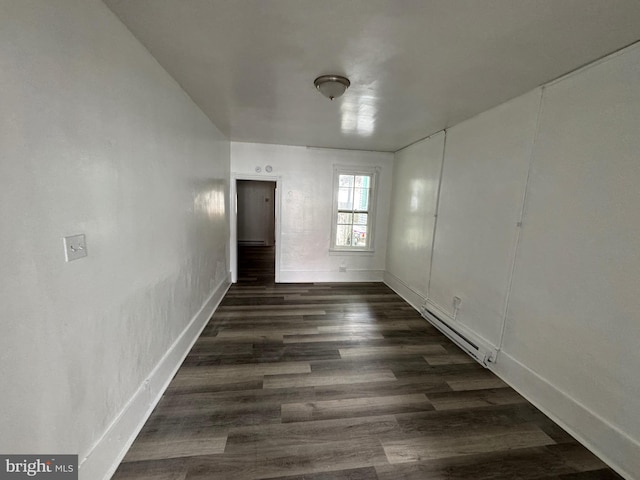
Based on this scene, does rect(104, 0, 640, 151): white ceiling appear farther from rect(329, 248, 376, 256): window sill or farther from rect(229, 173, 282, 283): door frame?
rect(329, 248, 376, 256): window sill

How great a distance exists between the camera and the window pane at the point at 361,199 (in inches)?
186

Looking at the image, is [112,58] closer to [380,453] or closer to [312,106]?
[312,106]

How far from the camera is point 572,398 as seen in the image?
1708mm

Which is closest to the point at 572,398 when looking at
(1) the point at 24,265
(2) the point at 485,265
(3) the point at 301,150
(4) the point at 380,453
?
(2) the point at 485,265

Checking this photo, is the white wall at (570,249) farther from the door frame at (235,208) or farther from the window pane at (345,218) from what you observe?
the door frame at (235,208)

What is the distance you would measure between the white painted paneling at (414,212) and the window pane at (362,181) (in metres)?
0.50

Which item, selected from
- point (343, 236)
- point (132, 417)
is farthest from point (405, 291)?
point (132, 417)

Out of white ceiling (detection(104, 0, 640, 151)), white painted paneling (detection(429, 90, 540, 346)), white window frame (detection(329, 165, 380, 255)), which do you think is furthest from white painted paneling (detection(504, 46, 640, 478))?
white window frame (detection(329, 165, 380, 255))

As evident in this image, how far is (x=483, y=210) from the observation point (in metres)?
2.54

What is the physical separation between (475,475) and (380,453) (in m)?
0.53

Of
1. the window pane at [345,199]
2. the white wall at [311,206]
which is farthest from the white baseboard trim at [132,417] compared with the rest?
the window pane at [345,199]

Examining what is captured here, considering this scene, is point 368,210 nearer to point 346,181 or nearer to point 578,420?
point 346,181

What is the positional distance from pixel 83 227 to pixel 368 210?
4205mm

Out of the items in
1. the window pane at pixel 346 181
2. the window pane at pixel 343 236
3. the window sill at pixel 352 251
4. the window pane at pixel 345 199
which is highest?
the window pane at pixel 346 181
